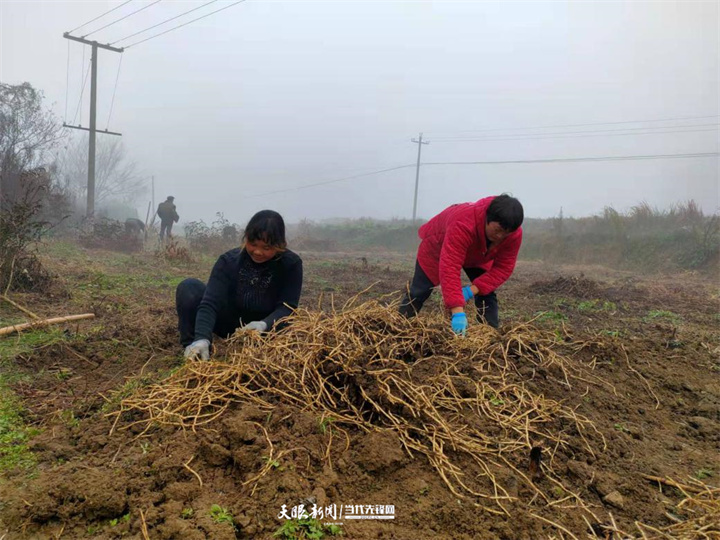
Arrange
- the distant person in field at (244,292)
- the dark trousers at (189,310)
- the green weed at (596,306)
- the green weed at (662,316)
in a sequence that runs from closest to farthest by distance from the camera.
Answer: the distant person in field at (244,292) → the dark trousers at (189,310) → the green weed at (662,316) → the green weed at (596,306)

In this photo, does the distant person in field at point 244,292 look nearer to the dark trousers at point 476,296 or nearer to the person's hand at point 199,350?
the person's hand at point 199,350

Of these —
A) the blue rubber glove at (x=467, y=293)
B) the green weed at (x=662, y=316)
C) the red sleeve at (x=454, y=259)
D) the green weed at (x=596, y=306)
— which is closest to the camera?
the red sleeve at (x=454, y=259)

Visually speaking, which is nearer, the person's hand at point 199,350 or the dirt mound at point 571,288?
the person's hand at point 199,350

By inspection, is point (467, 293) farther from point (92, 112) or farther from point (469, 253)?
point (92, 112)

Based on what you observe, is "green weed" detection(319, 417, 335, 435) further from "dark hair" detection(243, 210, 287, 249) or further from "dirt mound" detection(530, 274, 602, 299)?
"dirt mound" detection(530, 274, 602, 299)

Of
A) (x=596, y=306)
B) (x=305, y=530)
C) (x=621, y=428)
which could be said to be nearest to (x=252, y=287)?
(x=305, y=530)

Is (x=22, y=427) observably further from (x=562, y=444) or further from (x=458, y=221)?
(x=458, y=221)

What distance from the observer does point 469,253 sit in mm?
3578

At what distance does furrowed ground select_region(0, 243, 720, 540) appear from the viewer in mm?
1574

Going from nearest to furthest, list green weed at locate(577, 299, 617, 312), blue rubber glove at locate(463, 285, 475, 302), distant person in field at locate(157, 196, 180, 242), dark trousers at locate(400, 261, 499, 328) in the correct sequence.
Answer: blue rubber glove at locate(463, 285, 475, 302)
dark trousers at locate(400, 261, 499, 328)
green weed at locate(577, 299, 617, 312)
distant person in field at locate(157, 196, 180, 242)

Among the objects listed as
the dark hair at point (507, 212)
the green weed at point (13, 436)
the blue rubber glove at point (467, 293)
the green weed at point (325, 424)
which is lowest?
the green weed at point (13, 436)

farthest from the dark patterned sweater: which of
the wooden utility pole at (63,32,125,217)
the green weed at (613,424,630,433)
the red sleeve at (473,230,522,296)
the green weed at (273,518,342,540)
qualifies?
the wooden utility pole at (63,32,125,217)

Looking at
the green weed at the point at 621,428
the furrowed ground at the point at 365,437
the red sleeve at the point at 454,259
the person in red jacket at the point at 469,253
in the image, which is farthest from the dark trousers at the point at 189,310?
the green weed at the point at 621,428

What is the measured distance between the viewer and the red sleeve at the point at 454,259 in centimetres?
330
